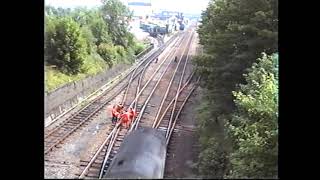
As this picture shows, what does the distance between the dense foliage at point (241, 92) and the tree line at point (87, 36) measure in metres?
3.76

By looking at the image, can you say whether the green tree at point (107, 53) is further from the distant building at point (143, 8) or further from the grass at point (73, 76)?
the distant building at point (143, 8)

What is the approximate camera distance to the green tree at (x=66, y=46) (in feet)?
53.3

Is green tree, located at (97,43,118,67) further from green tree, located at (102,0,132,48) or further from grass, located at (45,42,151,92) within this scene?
green tree, located at (102,0,132,48)

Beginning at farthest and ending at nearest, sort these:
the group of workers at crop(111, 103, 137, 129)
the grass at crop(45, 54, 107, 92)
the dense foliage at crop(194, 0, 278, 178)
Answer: the grass at crop(45, 54, 107, 92) → the group of workers at crop(111, 103, 137, 129) → the dense foliage at crop(194, 0, 278, 178)

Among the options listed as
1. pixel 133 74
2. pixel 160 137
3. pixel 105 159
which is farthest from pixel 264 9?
pixel 133 74

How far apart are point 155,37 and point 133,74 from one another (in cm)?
2109

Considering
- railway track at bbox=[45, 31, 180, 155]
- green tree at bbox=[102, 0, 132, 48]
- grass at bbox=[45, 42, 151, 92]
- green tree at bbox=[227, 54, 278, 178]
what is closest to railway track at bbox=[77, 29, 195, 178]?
railway track at bbox=[45, 31, 180, 155]

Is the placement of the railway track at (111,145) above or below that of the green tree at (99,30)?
below

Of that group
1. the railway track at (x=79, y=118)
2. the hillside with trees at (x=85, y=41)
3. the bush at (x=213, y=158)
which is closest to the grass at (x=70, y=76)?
the hillside with trees at (x=85, y=41)

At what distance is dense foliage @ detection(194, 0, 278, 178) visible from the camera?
6137 millimetres

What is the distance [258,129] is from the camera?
660 centimetres

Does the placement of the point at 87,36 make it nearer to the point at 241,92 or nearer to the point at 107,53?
the point at 107,53

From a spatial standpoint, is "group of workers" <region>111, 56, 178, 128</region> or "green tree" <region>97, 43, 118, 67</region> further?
"green tree" <region>97, 43, 118, 67</region>

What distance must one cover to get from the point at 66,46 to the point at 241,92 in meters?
9.66
